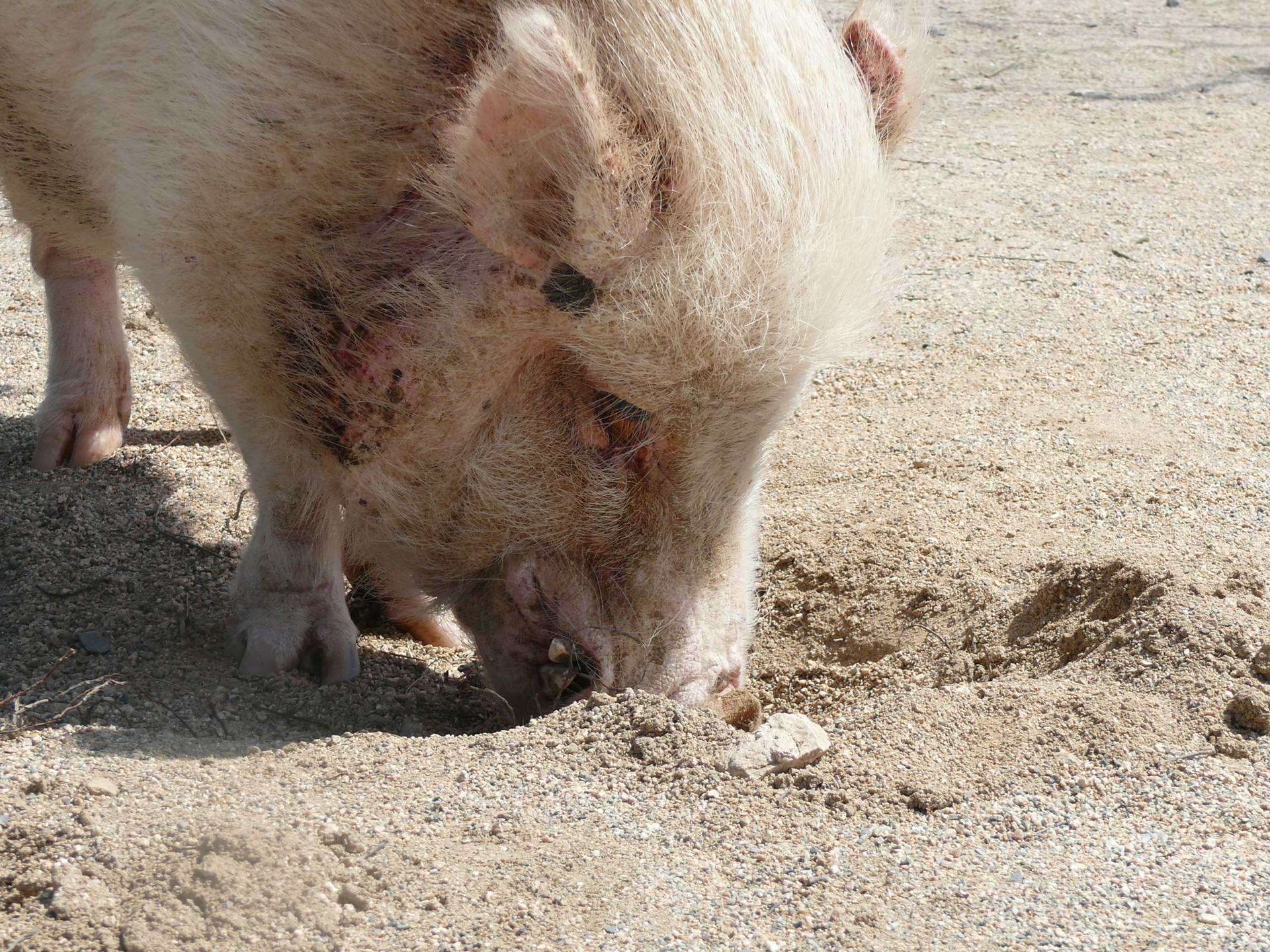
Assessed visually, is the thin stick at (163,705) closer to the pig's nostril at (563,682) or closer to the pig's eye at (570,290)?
the pig's nostril at (563,682)

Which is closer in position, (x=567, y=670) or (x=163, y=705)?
(x=163, y=705)

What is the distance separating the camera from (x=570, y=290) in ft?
7.57

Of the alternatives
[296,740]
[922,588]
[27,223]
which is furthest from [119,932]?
[27,223]

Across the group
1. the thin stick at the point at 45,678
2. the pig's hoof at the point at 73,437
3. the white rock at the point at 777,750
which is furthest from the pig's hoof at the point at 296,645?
the pig's hoof at the point at 73,437

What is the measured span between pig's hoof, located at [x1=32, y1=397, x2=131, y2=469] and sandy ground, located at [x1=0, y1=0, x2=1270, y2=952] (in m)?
0.10

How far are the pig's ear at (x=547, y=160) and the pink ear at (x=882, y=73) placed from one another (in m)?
0.94

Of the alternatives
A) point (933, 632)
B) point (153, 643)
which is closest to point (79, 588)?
point (153, 643)

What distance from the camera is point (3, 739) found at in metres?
2.13

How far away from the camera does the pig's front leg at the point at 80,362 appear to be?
4012 mm

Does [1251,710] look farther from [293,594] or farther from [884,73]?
[293,594]

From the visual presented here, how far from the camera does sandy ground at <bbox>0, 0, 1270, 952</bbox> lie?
1746 mm

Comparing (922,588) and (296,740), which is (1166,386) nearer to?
(922,588)

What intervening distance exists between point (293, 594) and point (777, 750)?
54.0 inches

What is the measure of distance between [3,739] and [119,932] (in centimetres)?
67
